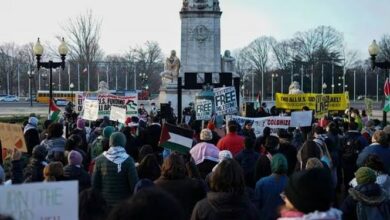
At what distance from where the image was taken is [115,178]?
8734 millimetres

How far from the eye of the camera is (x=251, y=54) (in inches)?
5758

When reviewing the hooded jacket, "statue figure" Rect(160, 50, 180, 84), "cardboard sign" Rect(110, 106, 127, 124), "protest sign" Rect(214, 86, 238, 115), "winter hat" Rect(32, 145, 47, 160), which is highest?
"statue figure" Rect(160, 50, 180, 84)

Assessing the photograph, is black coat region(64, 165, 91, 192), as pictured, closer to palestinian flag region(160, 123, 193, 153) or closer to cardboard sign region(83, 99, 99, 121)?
palestinian flag region(160, 123, 193, 153)

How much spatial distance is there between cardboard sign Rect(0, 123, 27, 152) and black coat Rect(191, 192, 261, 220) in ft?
17.5

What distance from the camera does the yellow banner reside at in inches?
1025

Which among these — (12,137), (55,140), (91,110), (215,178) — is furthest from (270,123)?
(215,178)

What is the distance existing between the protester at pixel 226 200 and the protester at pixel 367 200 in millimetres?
1652

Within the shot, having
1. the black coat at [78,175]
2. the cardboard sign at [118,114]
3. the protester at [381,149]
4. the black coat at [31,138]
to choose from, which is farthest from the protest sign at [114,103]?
the black coat at [78,175]

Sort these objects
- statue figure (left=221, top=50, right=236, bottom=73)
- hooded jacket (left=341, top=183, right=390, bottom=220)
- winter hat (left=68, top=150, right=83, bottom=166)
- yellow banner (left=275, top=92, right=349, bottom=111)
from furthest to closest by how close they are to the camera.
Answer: statue figure (left=221, top=50, right=236, bottom=73) → yellow banner (left=275, top=92, right=349, bottom=111) → winter hat (left=68, top=150, right=83, bottom=166) → hooded jacket (left=341, top=183, right=390, bottom=220)

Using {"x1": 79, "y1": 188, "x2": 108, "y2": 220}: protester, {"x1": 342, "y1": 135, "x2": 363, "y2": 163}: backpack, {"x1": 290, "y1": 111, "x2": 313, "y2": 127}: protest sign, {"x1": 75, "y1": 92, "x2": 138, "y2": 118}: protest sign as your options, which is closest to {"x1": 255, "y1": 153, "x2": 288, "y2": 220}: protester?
{"x1": 79, "y1": 188, "x2": 108, "y2": 220}: protester

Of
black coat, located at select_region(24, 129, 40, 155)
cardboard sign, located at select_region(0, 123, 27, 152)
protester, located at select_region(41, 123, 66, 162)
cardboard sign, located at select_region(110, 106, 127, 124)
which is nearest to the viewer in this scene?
cardboard sign, located at select_region(0, 123, 27, 152)

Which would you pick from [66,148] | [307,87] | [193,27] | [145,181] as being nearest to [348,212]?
[145,181]

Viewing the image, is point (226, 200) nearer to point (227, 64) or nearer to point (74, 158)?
point (74, 158)

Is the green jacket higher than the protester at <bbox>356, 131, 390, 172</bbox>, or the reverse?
the protester at <bbox>356, 131, 390, 172</bbox>
